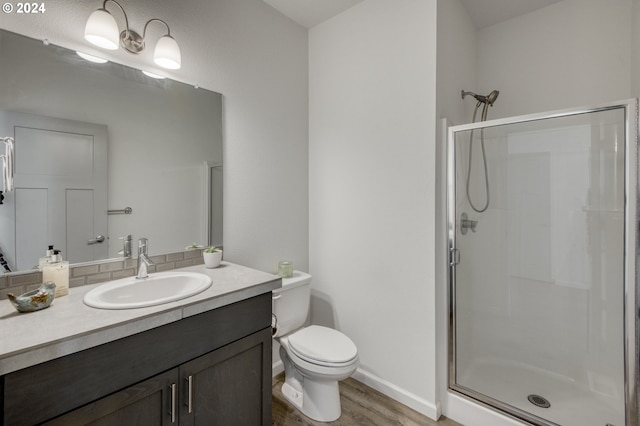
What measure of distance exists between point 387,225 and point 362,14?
57.2 inches

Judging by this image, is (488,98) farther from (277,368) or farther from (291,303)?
(277,368)

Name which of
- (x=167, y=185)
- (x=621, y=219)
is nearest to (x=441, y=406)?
(x=621, y=219)

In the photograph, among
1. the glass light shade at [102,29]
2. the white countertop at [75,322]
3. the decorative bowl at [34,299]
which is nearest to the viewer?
the white countertop at [75,322]

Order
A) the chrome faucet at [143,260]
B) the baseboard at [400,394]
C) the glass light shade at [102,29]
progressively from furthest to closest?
the baseboard at [400,394] → the chrome faucet at [143,260] → the glass light shade at [102,29]

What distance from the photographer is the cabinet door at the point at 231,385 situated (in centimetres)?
112

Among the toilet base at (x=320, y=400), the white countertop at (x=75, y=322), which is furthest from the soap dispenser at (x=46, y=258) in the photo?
the toilet base at (x=320, y=400)

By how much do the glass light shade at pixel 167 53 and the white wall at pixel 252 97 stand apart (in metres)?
0.07

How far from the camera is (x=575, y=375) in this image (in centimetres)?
169

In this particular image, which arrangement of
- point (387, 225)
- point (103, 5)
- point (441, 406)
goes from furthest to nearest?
point (387, 225), point (441, 406), point (103, 5)

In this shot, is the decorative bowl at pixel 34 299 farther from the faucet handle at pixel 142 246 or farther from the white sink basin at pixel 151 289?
the faucet handle at pixel 142 246

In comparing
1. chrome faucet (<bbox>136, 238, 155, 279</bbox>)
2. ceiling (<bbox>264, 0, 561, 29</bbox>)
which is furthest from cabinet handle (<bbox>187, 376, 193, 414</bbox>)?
ceiling (<bbox>264, 0, 561, 29</bbox>)

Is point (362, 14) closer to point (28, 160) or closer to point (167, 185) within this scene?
point (167, 185)

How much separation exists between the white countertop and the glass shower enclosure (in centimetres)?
141

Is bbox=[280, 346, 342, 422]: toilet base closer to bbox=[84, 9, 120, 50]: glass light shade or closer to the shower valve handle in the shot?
the shower valve handle
